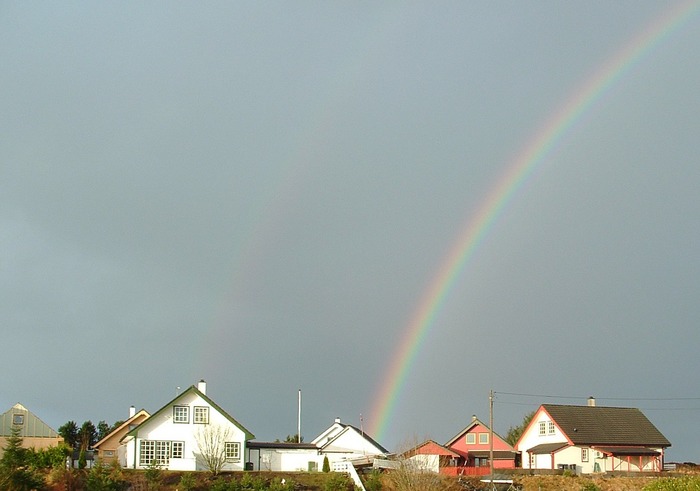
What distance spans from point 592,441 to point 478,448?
39.4 ft

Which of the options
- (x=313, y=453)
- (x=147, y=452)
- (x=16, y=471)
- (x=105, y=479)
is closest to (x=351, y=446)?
(x=313, y=453)

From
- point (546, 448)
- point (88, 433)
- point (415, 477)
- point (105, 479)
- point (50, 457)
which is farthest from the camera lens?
point (88, 433)

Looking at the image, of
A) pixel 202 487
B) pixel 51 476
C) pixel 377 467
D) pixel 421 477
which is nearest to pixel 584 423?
pixel 377 467

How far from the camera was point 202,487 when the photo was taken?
56.1 m

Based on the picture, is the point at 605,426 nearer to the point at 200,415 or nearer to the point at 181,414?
the point at 200,415

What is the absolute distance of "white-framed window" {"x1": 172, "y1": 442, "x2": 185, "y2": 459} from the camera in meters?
63.5

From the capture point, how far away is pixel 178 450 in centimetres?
6359

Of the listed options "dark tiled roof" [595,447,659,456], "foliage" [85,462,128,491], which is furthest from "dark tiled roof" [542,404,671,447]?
"foliage" [85,462,128,491]

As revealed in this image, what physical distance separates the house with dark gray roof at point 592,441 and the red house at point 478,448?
4.90 ft

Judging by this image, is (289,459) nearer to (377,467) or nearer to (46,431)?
(377,467)

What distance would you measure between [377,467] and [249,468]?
32.4 ft

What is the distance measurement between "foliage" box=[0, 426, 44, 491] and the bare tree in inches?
498

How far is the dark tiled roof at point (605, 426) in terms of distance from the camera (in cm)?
7506

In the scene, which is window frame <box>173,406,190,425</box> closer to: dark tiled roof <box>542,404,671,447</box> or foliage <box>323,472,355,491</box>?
foliage <box>323,472,355,491</box>
